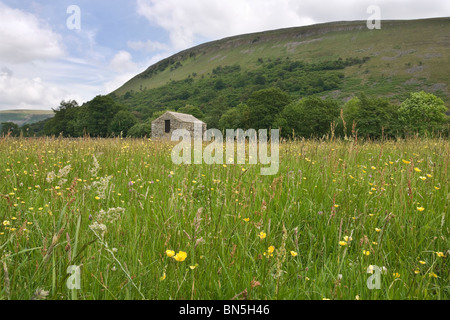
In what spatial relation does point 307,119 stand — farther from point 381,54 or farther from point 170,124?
point 381,54

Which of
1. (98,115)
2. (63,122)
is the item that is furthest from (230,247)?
(63,122)

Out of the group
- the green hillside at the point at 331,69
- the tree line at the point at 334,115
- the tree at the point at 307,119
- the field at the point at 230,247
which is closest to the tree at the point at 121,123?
the tree line at the point at 334,115

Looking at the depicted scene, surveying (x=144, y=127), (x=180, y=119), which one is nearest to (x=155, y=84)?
(x=144, y=127)

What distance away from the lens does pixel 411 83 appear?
96.0 m

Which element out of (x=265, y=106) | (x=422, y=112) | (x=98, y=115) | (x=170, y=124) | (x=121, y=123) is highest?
(x=98, y=115)

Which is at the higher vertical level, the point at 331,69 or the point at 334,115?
the point at 331,69

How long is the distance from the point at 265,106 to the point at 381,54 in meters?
112

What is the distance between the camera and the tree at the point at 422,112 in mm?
49906

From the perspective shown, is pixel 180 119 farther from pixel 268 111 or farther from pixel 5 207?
pixel 5 207

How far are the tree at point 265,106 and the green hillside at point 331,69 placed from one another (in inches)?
1478

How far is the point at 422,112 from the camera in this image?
50.7 meters

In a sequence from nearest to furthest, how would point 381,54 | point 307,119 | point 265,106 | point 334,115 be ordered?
point 307,119 < point 334,115 < point 265,106 < point 381,54

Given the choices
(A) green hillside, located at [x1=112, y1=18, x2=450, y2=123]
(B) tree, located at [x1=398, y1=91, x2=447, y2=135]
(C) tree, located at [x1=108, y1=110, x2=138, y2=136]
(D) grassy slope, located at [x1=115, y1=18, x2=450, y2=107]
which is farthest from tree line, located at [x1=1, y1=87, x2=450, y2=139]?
(D) grassy slope, located at [x1=115, y1=18, x2=450, y2=107]

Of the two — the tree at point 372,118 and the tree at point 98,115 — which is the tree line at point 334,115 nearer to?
the tree at point 372,118
